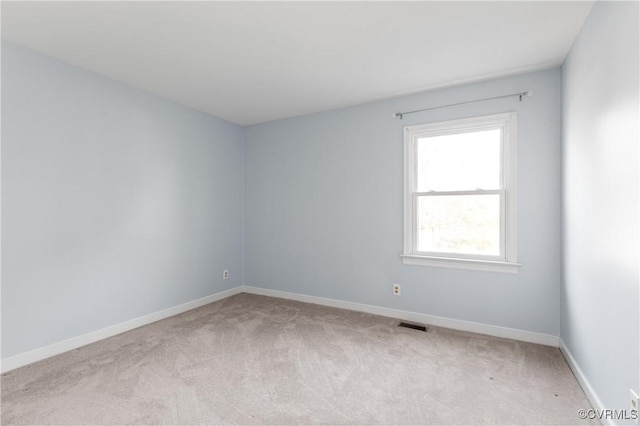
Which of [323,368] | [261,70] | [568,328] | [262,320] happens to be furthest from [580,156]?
[262,320]

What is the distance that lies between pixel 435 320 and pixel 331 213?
174 centimetres

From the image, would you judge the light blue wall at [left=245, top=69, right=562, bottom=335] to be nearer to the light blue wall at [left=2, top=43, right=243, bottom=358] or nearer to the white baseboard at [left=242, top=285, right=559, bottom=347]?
the white baseboard at [left=242, top=285, right=559, bottom=347]

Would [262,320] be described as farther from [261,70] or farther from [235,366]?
[261,70]

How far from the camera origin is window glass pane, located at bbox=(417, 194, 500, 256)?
309cm

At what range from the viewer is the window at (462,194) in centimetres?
299

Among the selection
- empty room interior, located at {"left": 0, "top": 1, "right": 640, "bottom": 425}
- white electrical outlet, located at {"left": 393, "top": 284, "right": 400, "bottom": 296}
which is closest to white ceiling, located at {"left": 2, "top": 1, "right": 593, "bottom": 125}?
empty room interior, located at {"left": 0, "top": 1, "right": 640, "bottom": 425}

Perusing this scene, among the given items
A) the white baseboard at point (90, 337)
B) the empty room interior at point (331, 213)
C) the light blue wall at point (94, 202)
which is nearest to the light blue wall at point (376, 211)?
the empty room interior at point (331, 213)

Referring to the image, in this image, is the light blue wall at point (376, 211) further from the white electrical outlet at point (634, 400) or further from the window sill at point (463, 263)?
the white electrical outlet at point (634, 400)

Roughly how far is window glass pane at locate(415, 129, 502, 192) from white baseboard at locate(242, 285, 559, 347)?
140 centimetres

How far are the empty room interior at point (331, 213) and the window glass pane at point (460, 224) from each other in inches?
0.8

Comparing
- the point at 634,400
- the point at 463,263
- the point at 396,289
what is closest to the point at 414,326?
the point at 396,289

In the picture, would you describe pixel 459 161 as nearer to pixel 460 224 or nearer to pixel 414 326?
pixel 460 224

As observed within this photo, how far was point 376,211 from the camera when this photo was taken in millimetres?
3672

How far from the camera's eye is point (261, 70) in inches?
114
